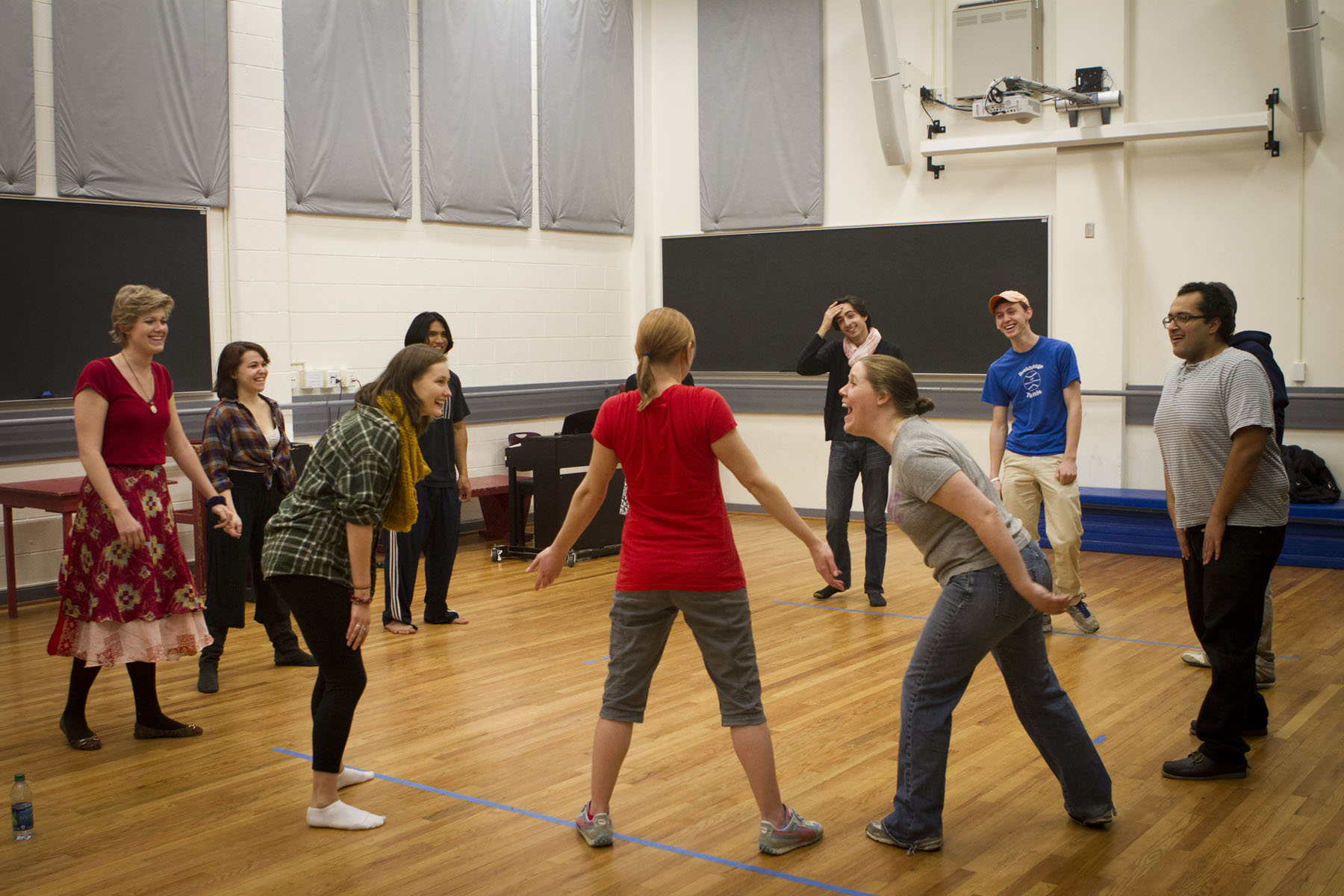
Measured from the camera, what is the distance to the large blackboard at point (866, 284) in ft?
30.7

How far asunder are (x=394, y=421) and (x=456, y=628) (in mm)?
3023

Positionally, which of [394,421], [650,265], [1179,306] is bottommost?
[394,421]

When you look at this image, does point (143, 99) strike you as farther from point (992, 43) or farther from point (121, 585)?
point (992, 43)

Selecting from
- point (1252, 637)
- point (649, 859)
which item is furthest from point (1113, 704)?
point (649, 859)

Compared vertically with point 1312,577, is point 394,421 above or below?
above

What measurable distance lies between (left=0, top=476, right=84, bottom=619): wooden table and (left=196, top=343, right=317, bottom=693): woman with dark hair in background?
1.38m

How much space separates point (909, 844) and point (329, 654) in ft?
5.56

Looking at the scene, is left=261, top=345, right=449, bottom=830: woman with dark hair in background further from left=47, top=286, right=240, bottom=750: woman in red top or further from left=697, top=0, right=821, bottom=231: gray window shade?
left=697, top=0, right=821, bottom=231: gray window shade

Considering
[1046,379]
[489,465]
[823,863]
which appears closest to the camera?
[823,863]

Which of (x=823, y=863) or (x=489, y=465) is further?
(x=489, y=465)

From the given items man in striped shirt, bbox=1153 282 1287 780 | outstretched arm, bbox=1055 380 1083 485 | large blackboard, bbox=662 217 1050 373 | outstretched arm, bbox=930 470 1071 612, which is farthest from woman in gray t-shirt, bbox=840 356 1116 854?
large blackboard, bbox=662 217 1050 373

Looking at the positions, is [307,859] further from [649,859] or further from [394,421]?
[394,421]

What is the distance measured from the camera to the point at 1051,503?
567cm

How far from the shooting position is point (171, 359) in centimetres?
752
